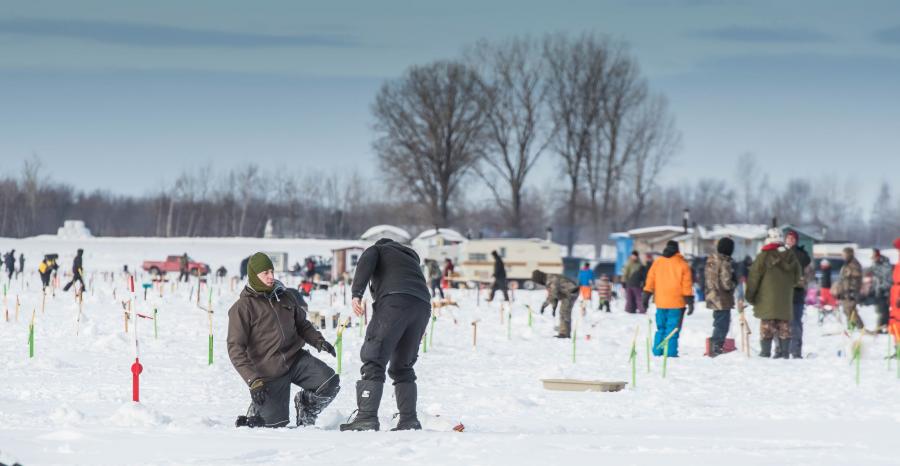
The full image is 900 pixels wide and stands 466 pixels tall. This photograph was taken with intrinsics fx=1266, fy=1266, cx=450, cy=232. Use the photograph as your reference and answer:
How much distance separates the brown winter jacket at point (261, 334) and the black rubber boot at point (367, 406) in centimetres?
55

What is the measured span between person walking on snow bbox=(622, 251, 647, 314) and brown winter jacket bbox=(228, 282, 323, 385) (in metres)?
17.1

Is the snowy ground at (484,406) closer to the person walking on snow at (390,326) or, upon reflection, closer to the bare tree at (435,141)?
the person walking on snow at (390,326)

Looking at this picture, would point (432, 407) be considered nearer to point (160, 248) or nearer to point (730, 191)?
point (160, 248)

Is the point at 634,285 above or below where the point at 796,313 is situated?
above

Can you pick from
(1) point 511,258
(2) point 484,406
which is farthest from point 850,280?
(1) point 511,258

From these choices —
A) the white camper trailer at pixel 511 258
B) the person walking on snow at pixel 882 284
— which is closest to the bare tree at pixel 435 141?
the white camper trailer at pixel 511 258

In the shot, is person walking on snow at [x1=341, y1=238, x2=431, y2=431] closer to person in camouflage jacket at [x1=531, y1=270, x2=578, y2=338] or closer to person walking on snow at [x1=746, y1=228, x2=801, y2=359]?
person walking on snow at [x1=746, y1=228, x2=801, y2=359]

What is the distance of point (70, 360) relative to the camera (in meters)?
12.8

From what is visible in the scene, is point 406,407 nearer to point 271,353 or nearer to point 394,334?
point 394,334

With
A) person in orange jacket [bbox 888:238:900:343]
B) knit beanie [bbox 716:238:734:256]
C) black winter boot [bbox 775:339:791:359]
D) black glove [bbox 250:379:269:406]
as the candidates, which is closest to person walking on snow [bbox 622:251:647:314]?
knit beanie [bbox 716:238:734:256]

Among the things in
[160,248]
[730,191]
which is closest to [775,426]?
[160,248]

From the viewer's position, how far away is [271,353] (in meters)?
7.52

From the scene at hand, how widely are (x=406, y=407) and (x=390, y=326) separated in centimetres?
50

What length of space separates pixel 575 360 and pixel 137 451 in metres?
8.24
